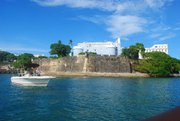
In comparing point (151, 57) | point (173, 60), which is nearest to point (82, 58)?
point (151, 57)

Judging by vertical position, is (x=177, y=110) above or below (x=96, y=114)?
above

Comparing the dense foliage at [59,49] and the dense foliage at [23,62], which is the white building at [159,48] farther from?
the dense foliage at [23,62]

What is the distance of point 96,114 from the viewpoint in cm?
1544

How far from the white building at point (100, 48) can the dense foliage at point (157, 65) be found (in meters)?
61.0

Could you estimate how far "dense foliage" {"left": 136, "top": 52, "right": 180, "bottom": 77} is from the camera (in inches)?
2916

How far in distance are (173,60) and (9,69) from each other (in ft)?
211

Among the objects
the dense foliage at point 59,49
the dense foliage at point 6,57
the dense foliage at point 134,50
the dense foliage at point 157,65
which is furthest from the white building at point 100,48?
the dense foliage at point 157,65

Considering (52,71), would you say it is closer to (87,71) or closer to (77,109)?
(87,71)

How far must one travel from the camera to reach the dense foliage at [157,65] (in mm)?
74062

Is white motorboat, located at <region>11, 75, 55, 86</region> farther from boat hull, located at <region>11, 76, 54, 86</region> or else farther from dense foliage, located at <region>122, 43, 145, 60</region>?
dense foliage, located at <region>122, 43, 145, 60</region>

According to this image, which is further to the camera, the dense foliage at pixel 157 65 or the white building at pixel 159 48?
the white building at pixel 159 48

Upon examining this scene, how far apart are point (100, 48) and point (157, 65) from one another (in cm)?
7227

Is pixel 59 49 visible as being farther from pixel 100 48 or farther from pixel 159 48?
pixel 159 48

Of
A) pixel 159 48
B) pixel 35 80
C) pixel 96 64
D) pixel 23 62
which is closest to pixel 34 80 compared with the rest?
pixel 35 80
